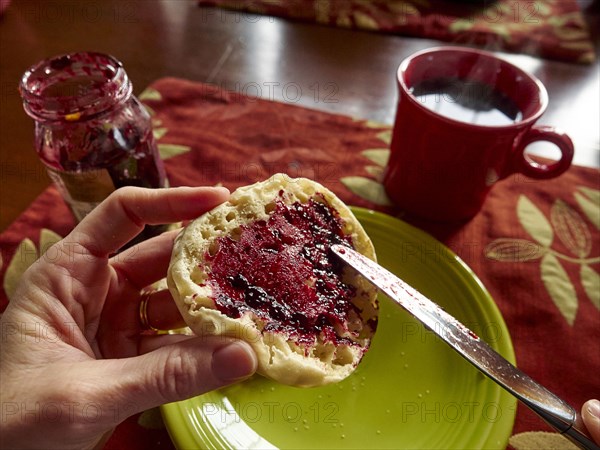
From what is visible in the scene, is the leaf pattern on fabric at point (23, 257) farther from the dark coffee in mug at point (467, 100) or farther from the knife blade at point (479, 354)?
the dark coffee in mug at point (467, 100)

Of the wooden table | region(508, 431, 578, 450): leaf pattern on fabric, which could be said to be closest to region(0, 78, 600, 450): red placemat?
region(508, 431, 578, 450): leaf pattern on fabric

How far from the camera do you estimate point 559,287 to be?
38.4 inches

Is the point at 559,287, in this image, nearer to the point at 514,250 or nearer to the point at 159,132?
the point at 514,250

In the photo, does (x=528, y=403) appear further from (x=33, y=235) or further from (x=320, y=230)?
(x=33, y=235)

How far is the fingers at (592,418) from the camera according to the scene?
25.4 inches

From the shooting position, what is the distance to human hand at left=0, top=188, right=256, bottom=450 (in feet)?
1.89

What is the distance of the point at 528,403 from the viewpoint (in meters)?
0.66

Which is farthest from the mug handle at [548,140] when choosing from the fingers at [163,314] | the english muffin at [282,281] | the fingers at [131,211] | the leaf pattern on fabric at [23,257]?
the leaf pattern on fabric at [23,257]

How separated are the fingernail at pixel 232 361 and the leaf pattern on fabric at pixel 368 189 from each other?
63cm

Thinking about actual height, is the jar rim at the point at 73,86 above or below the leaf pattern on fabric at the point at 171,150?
above

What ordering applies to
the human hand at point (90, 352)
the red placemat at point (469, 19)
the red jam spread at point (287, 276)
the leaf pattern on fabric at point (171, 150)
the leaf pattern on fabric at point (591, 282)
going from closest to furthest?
the human hand at point (90, 352) → the red jam spread at point (287, 276) → the leaf pattern on fabric at point (591, 282) → the leaf pattern on fabric at point (171, 150) → the red placemat at point (469, 19)

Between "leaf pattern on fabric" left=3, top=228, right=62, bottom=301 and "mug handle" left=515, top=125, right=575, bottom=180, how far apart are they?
996mm

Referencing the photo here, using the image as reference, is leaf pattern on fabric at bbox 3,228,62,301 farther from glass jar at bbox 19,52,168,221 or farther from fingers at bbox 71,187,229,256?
fingers at bbox 71,187,229,256

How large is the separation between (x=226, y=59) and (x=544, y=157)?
100 cm
